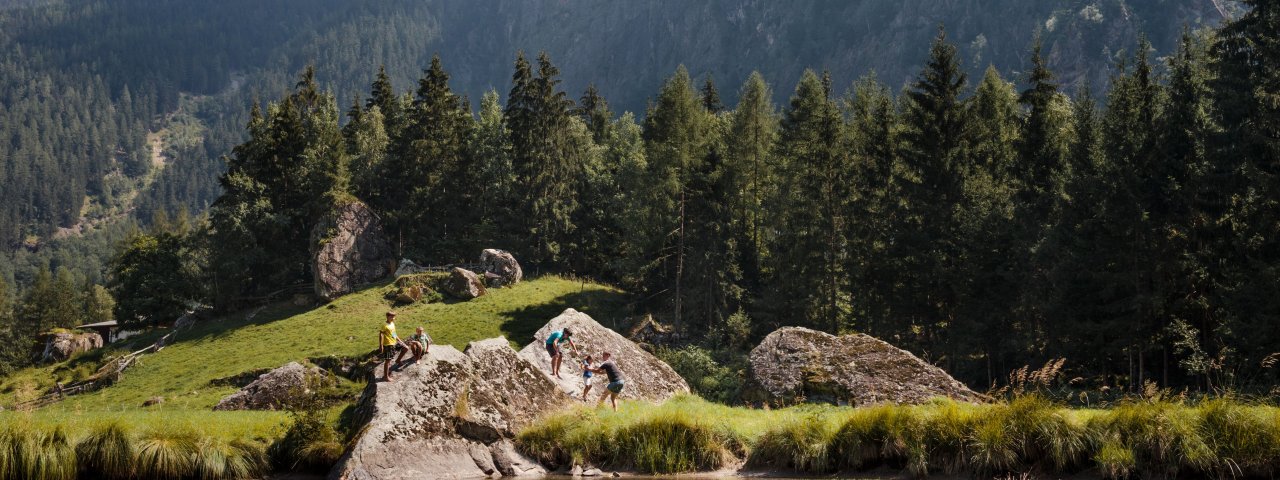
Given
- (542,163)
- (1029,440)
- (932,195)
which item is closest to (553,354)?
(1029,440)

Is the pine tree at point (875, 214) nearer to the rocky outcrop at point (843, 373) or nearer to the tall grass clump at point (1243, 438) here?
the rocky outcrop at point (843, 373)

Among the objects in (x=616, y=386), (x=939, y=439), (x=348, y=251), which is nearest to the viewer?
(x=939, y=439)

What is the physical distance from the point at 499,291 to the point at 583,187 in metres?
16.9

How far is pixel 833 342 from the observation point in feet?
92.6

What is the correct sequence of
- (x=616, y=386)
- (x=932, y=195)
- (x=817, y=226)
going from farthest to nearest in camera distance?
(x=817, y=226) → (x=932, y=195) → (x=616, y=386)

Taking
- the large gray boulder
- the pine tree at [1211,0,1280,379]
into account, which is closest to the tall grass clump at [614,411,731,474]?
the large gray boulder

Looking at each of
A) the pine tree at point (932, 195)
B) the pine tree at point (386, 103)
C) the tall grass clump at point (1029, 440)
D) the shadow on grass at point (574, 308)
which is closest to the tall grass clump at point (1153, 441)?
the tall grass clump at point (1029, 440)

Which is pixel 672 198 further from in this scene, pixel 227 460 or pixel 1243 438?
pixel 1243 438

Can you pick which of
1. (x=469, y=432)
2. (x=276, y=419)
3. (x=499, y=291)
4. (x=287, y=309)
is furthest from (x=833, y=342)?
(x=287, y=309)

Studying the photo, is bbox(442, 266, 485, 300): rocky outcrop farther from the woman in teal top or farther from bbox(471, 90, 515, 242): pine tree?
the woman in teal top

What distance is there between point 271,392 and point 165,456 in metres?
15.1

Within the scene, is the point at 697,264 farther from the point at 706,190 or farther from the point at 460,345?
the point at 460,345

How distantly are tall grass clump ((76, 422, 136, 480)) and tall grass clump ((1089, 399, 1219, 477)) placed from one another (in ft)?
66.4

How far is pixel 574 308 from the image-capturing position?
198 feet
